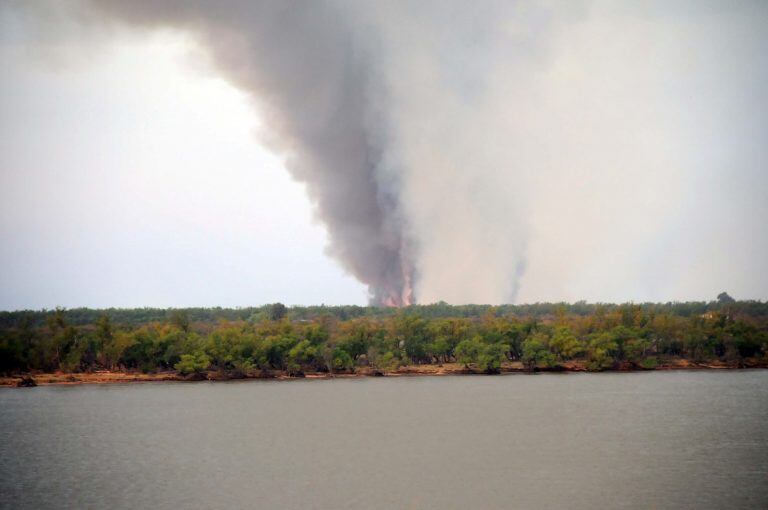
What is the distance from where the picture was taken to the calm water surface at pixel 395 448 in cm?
2314

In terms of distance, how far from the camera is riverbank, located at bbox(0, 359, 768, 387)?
5703 centimetres

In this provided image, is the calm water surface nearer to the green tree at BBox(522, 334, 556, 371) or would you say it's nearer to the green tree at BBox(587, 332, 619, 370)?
the green tree at BBox(522, 334, 556, 371)

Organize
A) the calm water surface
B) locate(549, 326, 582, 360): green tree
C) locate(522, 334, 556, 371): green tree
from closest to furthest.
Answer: the calm water surface
locate(522, 334, 556, 371): green tree
locate(549, 326, 582, 360): green tree

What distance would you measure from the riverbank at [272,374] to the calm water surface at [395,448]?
25.5 ft

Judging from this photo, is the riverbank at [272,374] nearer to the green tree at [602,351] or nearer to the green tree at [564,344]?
the green tree at [602,351]

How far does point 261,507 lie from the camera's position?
2220 centimetres

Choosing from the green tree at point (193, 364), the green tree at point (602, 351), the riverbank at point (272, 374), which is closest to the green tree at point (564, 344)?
the riverbank at point (272, 374)

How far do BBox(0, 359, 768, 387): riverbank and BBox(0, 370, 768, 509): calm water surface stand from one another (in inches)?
305

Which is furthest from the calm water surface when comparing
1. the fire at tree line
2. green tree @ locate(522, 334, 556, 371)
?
green tree @ locate(522, 334, 556, 371)

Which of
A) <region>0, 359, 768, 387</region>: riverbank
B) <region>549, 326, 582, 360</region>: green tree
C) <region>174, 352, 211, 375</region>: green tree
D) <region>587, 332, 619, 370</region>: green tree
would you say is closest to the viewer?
<region>174, 352, 211, 375</region>: green tree

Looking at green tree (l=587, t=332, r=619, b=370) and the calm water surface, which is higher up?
green tree (l=587, t=332, r=619, b=370)

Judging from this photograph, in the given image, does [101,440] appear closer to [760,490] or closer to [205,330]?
[760,490]

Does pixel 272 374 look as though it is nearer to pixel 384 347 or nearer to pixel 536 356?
pixel 384 347

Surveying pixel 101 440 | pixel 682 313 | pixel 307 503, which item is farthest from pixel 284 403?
pixel 682 313
